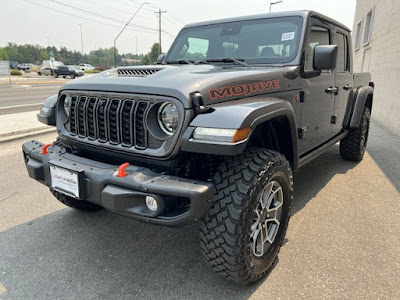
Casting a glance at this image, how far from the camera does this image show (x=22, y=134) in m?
6.57

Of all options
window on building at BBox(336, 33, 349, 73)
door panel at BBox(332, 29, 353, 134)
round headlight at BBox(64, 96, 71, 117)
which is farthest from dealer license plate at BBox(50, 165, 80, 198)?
window on building at BBox(336, 33, 349, 73)

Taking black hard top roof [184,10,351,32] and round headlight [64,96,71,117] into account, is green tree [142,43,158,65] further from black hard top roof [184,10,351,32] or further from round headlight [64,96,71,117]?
round headlight [64,96,71,117]

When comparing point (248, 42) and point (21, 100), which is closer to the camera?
point (248, 42)

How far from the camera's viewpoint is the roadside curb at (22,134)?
617 centimetres

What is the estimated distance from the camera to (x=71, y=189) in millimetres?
2230

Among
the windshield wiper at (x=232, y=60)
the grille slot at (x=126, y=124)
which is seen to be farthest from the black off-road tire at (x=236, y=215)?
the windshield wiper at (x=232, y=60)

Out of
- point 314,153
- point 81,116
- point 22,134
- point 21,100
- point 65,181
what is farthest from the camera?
point 21,100

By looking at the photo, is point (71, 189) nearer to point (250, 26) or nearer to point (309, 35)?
point (250, 26)

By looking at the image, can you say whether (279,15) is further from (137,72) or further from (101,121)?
(101,121)

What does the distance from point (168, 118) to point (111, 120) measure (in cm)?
46

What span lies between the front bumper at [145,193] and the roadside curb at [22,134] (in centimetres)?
476

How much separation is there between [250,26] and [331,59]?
916 millimetres

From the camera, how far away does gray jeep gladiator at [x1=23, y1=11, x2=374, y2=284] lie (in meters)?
1.96

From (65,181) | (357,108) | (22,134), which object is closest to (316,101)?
(357,108)
